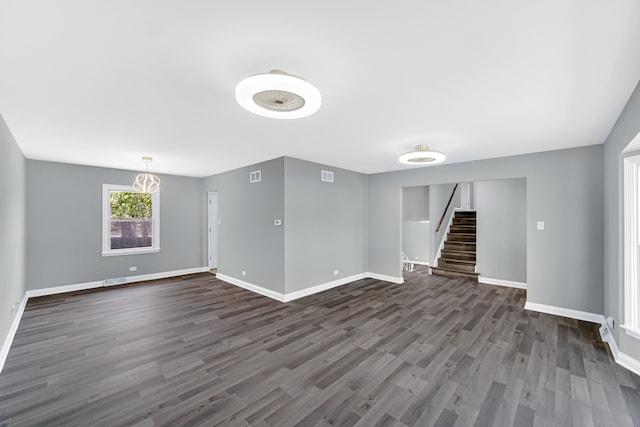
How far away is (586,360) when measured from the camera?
2.69 meters

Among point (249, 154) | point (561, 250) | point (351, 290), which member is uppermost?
point (249, 154)

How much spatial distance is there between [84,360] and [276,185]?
3249 mm

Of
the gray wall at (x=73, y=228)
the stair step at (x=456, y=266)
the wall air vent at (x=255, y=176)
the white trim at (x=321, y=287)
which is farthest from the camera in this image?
the stair step at (x=456, y=266)

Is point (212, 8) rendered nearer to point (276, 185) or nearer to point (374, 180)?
point (276, 185)

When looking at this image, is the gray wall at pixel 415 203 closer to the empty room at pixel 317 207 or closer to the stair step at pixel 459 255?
the stair step at pixel 459 255

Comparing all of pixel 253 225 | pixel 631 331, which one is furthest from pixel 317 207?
pixel 631 331

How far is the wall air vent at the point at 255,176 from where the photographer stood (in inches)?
200

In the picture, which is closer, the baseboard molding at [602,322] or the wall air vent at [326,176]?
the baseboard molding at [602,322]

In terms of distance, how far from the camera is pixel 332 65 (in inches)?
71.4

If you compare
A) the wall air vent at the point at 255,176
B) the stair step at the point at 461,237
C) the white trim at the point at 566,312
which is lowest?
the white trim at the point at 566,312

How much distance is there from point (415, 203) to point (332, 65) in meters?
7.27

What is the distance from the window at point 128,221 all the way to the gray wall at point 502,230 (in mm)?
7439

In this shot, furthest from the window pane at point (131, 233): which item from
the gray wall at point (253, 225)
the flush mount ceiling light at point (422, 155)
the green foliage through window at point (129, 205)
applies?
the flush mount ceiling light at point (422, 155)

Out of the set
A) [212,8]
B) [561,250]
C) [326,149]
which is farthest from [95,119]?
[561,250]
